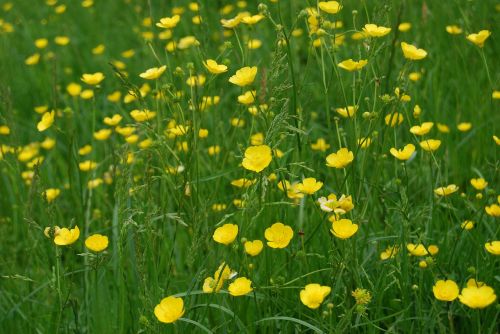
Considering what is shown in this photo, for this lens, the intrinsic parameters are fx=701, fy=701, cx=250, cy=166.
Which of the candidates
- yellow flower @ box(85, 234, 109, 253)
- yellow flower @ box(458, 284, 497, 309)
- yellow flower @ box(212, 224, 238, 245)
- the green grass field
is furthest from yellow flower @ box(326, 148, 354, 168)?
yellow flower @ box(85, 234, 109, 253)

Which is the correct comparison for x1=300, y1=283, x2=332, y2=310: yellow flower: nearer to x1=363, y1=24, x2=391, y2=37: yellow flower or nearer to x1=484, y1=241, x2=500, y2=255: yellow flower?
x1=484, y1=241, x2=500, y2=255: yellow flower

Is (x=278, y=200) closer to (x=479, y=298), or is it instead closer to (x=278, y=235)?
(x=278, y=235)

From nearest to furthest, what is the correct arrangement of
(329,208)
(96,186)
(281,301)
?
(329,208), (281,301), (96,186)

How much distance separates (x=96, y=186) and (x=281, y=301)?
1183 mm

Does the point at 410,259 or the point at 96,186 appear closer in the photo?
the point at 410,259

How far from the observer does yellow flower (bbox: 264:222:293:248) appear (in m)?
1.66

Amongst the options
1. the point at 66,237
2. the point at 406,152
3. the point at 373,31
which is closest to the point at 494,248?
the point at 406,152

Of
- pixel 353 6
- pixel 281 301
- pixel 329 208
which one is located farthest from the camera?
pixel 353 6

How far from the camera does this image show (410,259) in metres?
1.88

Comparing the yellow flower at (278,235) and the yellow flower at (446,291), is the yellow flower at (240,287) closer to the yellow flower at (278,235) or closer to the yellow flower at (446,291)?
the yellow flower at (278,235)

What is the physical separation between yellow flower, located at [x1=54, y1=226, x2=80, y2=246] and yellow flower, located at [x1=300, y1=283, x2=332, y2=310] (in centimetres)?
62

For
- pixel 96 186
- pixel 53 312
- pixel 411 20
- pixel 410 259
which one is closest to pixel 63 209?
pixel 96 186

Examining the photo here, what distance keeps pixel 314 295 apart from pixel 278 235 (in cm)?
22

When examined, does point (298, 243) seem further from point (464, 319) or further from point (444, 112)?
point (444, 112)
